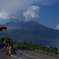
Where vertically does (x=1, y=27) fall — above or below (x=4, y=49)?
above

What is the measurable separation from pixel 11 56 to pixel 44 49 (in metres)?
4.89

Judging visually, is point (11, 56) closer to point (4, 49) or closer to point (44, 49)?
point (4, 49)

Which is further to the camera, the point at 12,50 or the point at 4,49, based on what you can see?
the point at 4,49

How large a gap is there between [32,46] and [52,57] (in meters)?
6.56

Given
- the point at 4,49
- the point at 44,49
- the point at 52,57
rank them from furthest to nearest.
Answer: the point at 44,49
the point at 4,49
the point at 52,57

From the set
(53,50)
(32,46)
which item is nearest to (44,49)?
(53,50)

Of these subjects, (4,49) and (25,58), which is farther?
(4,49)

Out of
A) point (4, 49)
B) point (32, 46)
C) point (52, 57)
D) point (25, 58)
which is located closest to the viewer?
point (25, 58)

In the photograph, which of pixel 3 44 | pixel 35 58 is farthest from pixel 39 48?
pixel 35 58

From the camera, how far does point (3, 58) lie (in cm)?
1667

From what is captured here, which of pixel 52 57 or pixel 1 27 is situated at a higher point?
pixel 1 27

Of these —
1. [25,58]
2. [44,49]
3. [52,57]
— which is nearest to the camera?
[25,58]

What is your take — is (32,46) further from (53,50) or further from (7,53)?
(7,53)

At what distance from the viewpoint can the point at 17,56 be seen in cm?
1722
